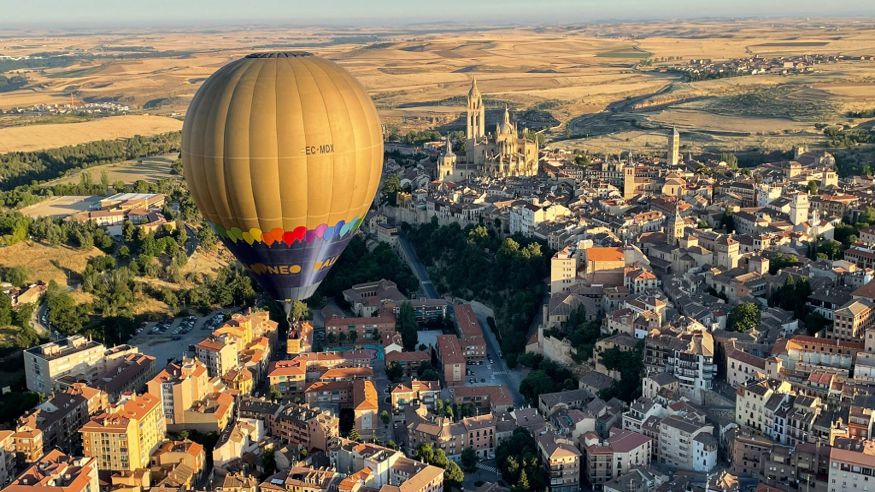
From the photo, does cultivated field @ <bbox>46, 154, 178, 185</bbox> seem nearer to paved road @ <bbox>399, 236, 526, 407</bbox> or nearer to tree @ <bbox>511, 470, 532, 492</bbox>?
paved road @ <bbox>399, 236, 526, 407</bbox>

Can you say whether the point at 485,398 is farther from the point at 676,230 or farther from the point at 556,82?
the point at 556,82

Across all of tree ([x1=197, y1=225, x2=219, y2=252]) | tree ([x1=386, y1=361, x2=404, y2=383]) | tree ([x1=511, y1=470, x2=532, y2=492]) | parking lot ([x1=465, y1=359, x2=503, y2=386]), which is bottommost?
parking lot ([x1=465, y1=359, x2=503, y2=386])

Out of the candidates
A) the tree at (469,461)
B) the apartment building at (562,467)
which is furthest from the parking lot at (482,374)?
the apartment building at (562,467)

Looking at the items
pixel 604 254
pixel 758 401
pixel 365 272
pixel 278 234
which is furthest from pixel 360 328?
pixel 758 401

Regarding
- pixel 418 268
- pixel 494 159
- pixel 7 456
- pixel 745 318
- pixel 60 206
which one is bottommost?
pixel 7 456

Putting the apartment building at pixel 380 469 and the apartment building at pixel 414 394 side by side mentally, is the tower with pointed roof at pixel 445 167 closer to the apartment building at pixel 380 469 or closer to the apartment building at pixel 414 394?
the apartment building at pixel 414 394

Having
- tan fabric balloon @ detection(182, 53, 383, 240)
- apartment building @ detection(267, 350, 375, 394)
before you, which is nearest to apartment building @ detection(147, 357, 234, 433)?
apartment building @ detection(267, 350, 375, 394)

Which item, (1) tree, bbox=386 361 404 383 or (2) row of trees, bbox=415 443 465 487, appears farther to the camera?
(1) tree, bbox=386 361 404 383
